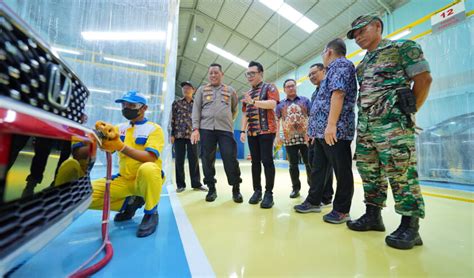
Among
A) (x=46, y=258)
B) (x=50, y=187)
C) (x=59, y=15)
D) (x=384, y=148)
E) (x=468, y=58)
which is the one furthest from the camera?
(x=468, y=58)

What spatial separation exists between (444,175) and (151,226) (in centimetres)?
500

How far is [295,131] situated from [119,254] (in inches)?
84.6

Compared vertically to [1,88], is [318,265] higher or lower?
lower

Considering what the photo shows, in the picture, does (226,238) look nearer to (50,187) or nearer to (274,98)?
(50,187)

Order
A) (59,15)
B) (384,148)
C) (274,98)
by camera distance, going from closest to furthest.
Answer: (384,148), (274,98), (59,15)

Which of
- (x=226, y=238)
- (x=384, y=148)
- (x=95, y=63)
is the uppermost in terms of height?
(x=95, y=63)

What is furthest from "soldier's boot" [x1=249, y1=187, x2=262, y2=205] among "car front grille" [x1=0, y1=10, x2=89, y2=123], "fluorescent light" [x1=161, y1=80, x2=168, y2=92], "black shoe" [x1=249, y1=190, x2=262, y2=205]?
"fluorescent light" [x1=161, y1=80, x2=168, y2=92]

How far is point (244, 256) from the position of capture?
3.47 feet

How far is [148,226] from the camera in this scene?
1324 millimetres

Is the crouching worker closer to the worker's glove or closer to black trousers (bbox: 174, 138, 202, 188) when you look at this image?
the worker's glove

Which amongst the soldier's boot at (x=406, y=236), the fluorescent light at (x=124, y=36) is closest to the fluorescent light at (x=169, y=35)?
the fluorescent light at (x=124, y=36)

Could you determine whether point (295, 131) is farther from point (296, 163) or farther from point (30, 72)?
point (30, 72)

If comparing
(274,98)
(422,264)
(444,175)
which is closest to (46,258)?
(422,264)

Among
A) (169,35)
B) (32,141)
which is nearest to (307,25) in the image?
(169,35)
